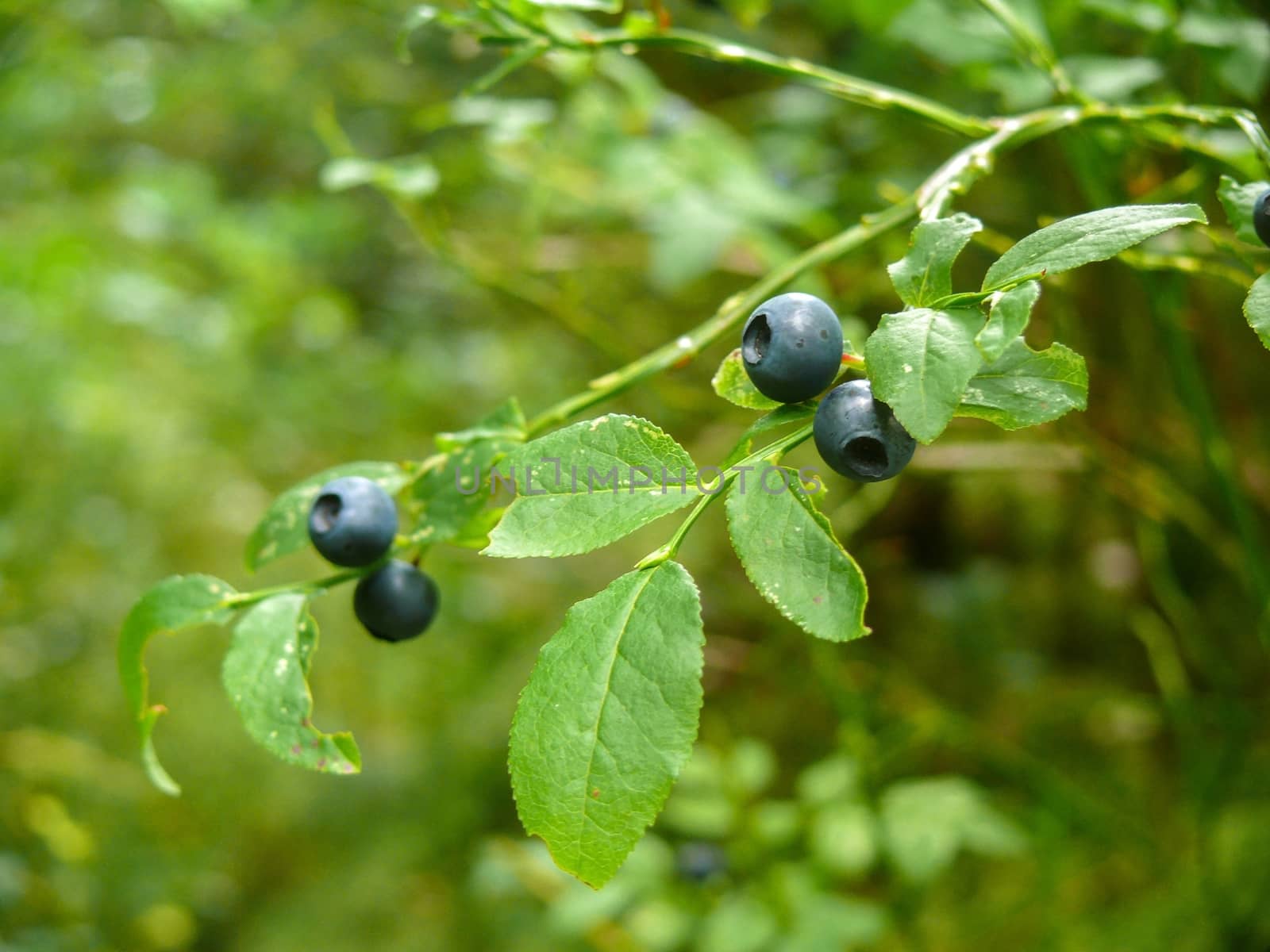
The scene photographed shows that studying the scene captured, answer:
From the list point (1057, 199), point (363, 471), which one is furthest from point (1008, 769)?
point (363, 471)

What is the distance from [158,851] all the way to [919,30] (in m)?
2.98

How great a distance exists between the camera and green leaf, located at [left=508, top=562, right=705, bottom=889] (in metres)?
0.49

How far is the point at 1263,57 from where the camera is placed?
0.99 m

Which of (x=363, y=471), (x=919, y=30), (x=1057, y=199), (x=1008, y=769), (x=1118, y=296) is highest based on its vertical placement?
(x=919, y=30)

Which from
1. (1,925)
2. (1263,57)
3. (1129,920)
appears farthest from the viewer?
(1,925)

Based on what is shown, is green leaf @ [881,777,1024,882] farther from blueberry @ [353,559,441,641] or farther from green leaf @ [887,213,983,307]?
green leaf @ [887,213,983,307]

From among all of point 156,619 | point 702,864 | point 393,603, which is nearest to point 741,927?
point 702,864

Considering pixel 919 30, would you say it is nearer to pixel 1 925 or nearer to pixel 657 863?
pixel 657 863

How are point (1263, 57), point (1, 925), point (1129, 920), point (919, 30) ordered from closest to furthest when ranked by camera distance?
point (1263, 57), point (919, 30), point (1129, 920), point (1, 925)

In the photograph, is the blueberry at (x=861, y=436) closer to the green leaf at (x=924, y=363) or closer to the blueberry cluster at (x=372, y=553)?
the green leaf at (x=924, y=363)

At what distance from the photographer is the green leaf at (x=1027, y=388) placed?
0.52 meters

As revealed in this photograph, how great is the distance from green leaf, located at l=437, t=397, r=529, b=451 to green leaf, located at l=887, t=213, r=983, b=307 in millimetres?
308

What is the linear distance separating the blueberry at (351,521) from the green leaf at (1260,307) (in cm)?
57

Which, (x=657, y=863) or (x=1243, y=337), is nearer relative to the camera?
(x=657, y=863)
